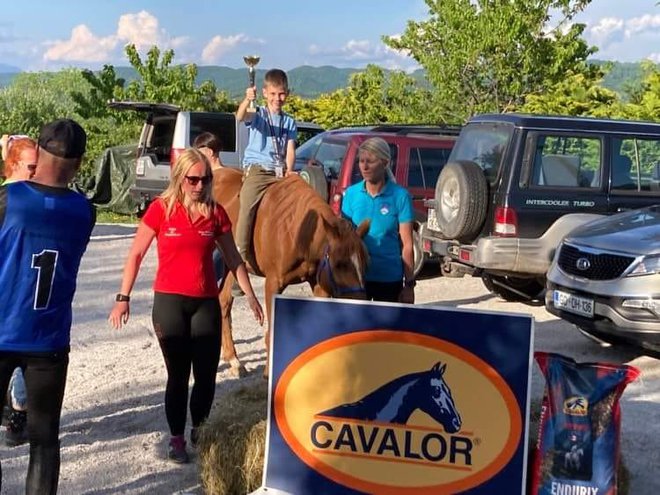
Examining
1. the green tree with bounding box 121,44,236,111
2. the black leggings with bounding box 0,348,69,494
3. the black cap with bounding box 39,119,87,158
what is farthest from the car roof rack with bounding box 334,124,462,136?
the green tree with bounding box 121,44,236,111

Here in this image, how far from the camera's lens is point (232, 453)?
168 inches

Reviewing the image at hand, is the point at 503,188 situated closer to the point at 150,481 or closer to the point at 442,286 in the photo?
the point at 442,286

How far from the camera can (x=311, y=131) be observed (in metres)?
17.8

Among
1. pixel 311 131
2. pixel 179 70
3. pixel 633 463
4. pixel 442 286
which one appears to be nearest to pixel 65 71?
pixel 179 70

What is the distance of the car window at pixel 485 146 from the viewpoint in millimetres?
8992

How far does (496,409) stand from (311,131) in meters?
14.4

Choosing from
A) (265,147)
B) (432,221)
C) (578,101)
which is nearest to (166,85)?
(578,101)

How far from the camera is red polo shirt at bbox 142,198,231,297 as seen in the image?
15.3 ft

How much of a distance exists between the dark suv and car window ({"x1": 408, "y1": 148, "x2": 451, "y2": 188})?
6.21 ft

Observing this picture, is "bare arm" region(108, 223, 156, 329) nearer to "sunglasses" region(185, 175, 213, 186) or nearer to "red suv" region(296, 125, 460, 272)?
"sunglasses" region(185, 175, 213, 186)

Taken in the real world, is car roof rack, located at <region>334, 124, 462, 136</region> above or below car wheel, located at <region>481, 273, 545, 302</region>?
above

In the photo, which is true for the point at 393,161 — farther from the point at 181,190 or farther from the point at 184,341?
the point at 184,341

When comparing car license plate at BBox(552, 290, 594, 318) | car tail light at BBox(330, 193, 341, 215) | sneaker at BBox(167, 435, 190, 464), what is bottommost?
sneaker at BBox(167, 435, 190, 464)

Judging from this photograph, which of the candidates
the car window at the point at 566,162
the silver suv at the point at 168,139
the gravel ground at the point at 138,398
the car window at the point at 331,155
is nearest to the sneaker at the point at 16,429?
the gravel ground at the point at 138,398
